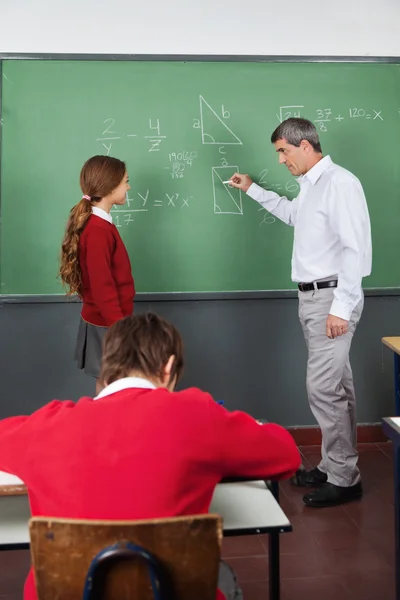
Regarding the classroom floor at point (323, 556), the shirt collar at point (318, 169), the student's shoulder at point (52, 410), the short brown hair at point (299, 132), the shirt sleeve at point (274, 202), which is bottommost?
the classroom floor at point (323, 556)

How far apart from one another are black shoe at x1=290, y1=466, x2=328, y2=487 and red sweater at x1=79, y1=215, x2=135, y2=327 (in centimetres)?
113

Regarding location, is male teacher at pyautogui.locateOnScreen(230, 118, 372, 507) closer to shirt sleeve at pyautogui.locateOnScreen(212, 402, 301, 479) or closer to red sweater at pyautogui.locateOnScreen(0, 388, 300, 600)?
shirt sleeve at pyautogui.locateOnScreen(212, 402, 301, 479)

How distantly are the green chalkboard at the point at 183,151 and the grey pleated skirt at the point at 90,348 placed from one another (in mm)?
619

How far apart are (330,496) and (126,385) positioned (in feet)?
6.73

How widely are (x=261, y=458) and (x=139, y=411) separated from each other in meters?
0.30

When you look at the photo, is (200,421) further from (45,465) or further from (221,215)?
(221,215)

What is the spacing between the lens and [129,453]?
1352mm

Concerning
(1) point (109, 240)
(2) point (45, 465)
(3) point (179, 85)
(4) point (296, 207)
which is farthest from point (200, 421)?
(3) point (179, 85)

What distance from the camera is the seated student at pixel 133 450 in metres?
1.35

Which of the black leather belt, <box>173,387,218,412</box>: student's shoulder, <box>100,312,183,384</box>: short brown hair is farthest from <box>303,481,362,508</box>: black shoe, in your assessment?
<box>173,387,218,412</box>: student's shoulder

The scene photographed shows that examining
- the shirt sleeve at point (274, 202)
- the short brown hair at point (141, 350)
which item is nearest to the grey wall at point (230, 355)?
the shirt sleeve at point (274, 202)

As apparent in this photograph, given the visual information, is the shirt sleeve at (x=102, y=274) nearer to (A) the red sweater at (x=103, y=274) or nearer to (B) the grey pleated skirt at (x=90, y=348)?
(A) the red sweater at (x=103, y=274)

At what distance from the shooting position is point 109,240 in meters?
3.23

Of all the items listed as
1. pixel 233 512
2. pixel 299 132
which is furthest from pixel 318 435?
pixel 233 512
